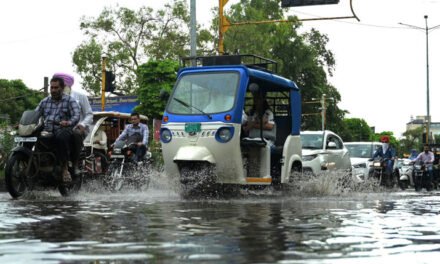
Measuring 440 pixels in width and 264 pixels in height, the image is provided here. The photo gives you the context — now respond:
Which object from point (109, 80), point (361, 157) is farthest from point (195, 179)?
point (361, 157)

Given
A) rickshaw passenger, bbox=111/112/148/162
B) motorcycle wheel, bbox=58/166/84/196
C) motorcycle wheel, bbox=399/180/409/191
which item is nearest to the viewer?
motorcycle wheel, bbox=58/166/84/196

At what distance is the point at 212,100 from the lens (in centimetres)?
1288

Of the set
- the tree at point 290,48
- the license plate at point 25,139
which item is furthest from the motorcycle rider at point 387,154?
the tree at point 290,48

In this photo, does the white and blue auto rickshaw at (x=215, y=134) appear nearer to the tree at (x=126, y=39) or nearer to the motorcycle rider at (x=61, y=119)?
the motorcycle rider at (x=61, y=119)

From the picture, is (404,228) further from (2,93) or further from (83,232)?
(2,93)

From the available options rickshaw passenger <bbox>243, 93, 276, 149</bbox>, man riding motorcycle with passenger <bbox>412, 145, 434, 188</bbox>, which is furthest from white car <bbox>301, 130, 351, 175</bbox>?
man riding motorcycle with passenger <bbox>412, 145, 434, 188</bbox>

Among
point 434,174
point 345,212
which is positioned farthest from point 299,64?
point 345,212

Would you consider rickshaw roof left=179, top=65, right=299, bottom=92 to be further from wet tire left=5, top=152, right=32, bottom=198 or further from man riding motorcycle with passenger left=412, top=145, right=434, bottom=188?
man riding motorcycle with passenger left=412, top=145, right=434, bottom=188

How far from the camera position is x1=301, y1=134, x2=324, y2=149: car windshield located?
20.1 m

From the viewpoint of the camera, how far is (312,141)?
2033cm

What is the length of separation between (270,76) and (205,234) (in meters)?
8.15

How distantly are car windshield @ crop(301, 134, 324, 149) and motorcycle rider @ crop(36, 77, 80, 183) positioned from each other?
9804 millimetres

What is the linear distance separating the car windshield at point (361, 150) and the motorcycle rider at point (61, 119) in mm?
16902

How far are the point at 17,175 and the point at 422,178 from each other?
1896 cm
